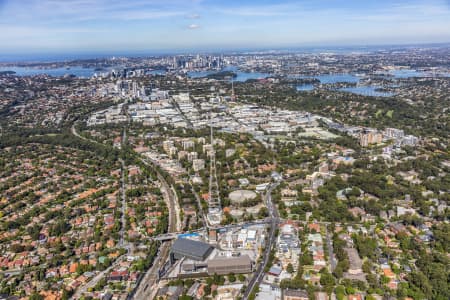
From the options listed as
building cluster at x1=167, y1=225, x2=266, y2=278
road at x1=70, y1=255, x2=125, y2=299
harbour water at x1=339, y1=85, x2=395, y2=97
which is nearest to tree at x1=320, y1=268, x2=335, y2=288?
building cluster at x1=167, y1=225, x2=266, y2=278

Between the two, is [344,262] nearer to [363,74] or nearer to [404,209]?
[404,209]

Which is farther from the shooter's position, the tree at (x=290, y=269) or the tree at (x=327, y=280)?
the tree at (x=290, y=269)

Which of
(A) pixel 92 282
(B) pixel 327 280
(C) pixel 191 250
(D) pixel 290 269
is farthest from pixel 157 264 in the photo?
(B) pixel 327 280

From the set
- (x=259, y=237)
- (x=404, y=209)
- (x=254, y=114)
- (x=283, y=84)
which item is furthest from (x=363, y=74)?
(x=259, y=237)

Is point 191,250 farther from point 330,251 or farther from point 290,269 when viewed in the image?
point 330,251

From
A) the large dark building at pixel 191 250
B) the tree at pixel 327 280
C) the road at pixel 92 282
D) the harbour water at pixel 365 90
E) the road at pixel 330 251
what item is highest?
the harbour water at pixel 365 90

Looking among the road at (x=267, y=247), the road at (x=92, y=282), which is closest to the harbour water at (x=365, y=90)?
the road at (x=267, y=247)

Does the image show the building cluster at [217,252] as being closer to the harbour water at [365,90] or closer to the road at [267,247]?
the road at [267,247]
